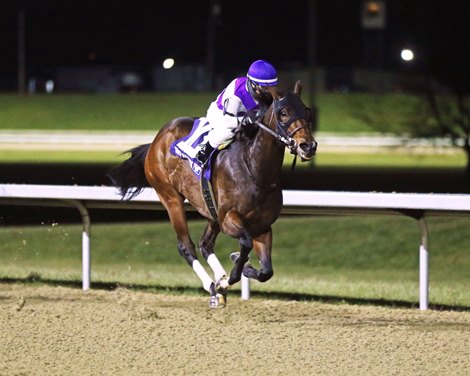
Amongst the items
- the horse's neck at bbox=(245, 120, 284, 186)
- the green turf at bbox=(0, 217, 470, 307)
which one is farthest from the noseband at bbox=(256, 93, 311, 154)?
the green turf at bbox=(0, 217, 470, 307)

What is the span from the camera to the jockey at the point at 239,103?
18.2 ft

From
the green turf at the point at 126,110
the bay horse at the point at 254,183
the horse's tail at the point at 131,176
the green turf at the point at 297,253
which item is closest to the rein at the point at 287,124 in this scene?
the bay horse at the point at 254,183

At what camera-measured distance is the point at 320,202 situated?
685 cm

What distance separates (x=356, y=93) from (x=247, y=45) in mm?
5762

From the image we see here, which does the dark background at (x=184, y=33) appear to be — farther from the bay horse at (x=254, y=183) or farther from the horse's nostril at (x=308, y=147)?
the horse's nostril at (x=308, y=147)

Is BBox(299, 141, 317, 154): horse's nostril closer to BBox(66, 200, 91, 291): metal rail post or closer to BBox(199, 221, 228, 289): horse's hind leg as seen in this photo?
BBox(199, 221, 228, 289): horse's hind leg

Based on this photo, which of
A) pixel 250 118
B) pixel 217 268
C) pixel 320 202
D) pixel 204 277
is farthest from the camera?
pixel 320 202

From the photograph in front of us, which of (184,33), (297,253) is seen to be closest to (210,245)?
(297,253)

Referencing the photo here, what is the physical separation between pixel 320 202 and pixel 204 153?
115 centimetres

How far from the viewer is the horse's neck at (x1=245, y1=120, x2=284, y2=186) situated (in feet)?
18.2

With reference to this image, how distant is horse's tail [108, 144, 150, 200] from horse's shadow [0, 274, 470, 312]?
706 millimetres

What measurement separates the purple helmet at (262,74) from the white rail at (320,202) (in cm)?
144

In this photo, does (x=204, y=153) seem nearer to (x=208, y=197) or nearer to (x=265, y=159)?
(x=208, y=197)

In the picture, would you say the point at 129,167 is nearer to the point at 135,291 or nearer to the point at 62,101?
the point at 135,291
